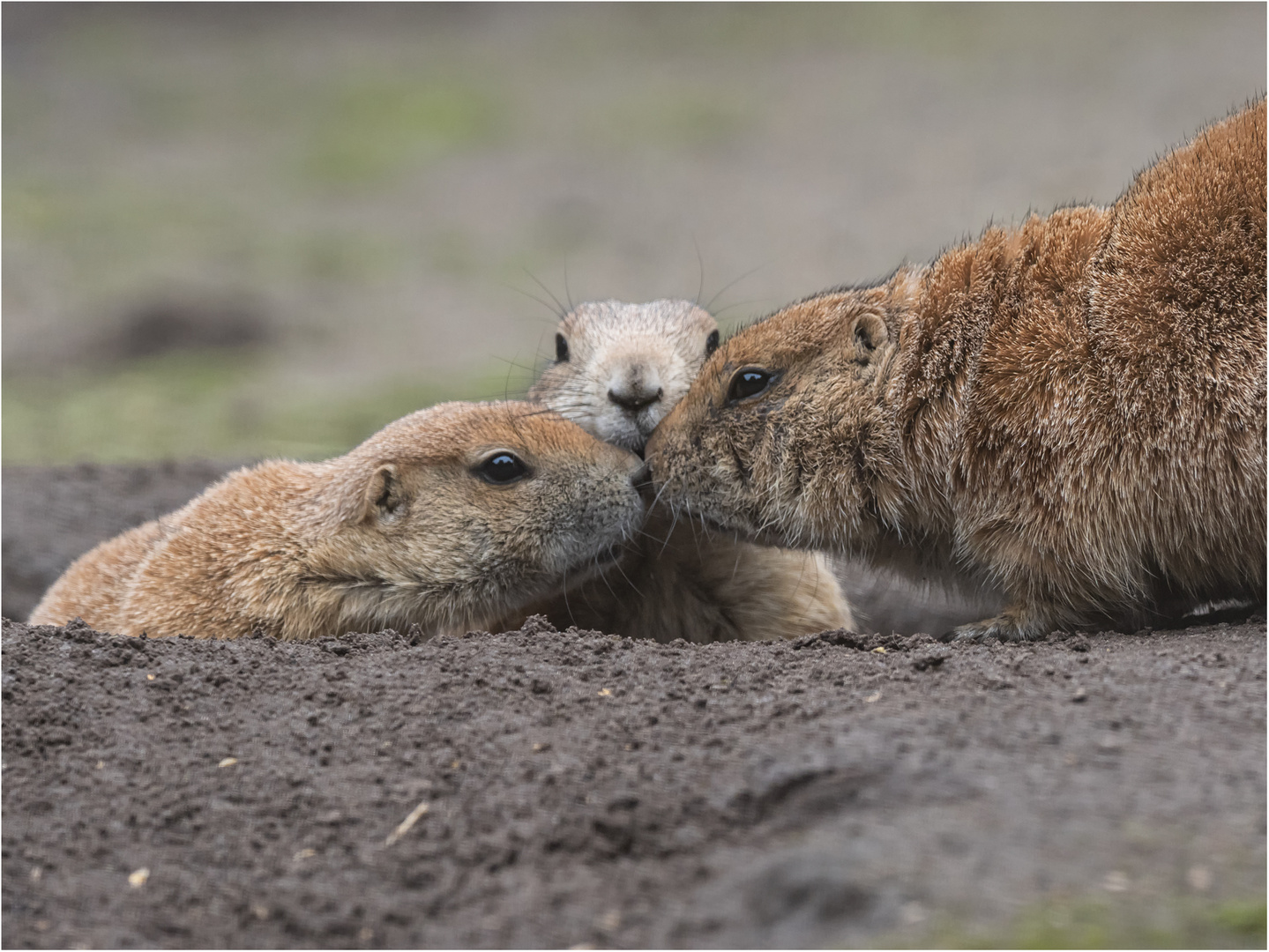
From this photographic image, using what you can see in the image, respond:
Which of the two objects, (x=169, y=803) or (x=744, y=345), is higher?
(x=744, y=345)

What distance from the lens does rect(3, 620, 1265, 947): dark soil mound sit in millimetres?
2639

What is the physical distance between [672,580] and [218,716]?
9.79 ft

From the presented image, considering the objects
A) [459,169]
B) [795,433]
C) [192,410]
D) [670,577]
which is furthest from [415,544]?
[459,169]

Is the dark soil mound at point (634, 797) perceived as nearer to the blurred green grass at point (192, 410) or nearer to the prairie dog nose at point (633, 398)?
the prairie dog nose at point (633, 398)

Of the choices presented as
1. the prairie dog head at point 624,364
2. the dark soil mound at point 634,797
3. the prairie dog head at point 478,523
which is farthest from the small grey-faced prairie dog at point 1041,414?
the prairie dog head at point 624,364

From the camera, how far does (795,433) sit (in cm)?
529

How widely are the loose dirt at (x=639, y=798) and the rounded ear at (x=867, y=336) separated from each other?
4.97 ft

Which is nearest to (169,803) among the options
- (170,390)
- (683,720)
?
(683,720)

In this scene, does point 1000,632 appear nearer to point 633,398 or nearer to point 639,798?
point 639,798

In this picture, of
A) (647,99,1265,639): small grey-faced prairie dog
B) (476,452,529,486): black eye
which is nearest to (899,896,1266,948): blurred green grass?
(647,99,1265,639): small grey-faced prairie dog

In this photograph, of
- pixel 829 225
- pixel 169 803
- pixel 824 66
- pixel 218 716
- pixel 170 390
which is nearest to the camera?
pixel 169 803

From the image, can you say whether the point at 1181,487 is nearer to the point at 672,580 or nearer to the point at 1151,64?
the point at 672,580

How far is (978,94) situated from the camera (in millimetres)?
21531

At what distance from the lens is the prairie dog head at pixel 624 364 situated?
649 cm
